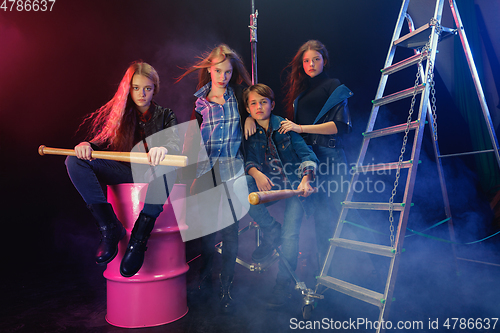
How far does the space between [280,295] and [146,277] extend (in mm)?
796

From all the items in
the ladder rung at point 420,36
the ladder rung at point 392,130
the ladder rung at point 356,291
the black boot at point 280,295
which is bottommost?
the black boot at point 280,295

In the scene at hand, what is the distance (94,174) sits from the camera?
64.9 inches

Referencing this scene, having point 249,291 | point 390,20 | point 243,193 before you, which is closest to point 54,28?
point 243,193

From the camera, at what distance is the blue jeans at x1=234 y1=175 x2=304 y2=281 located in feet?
6.13

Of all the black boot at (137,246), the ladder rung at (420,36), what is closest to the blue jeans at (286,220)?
the black boot at (137,246)

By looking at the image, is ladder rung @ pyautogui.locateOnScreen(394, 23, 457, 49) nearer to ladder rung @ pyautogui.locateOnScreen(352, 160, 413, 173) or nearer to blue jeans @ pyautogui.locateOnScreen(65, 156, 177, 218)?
ladder rung @ pyautogui.locateOnScreen(352, 160, 413, 173)

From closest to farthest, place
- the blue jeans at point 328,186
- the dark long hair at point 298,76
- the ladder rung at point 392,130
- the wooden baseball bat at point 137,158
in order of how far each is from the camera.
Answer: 1. the wooden baseball bat at point 137,158
2. the ladder rung at point 392,130
3. the blue jeans at point 328,186
4. the dark long hair at point 298,76

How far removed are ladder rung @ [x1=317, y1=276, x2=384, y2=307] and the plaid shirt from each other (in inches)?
33.2

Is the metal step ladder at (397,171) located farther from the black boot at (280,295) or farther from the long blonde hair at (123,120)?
the long blonde hair at (123,120)

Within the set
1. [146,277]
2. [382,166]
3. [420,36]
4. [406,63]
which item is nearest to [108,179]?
[146,277]

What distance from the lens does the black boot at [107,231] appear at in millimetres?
1495

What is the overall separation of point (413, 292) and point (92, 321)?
1978mm

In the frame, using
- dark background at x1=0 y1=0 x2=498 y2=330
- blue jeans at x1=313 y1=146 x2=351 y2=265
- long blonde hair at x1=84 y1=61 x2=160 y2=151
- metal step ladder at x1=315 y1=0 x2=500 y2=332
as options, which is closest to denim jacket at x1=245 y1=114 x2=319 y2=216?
blue jeans at x1=313 y1=146 x2=351 y2=265

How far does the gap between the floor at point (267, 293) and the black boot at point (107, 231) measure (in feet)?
1.37
